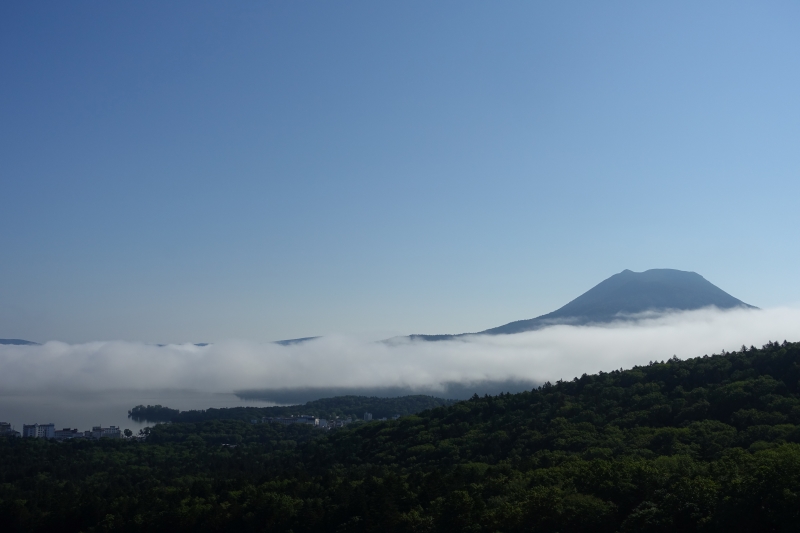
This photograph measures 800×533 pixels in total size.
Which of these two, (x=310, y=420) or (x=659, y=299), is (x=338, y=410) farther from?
(x=659, y=299)

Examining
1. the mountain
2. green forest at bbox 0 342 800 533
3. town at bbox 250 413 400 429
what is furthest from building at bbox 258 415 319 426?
the mountain

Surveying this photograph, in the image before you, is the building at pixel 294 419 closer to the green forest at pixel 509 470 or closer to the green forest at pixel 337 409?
the green forest at pixel 337 409

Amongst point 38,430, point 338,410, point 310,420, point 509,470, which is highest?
point 38,430

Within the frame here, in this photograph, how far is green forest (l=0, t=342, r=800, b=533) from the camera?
27.7 metres

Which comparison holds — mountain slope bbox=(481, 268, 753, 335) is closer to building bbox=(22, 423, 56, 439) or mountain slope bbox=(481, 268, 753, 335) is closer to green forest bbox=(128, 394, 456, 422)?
green forest bbox=(128, 394, 456, 422)

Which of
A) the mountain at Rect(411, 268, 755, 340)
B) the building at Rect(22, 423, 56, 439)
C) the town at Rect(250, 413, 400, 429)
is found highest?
the mountain at Rect(411, 268, 755, 340)

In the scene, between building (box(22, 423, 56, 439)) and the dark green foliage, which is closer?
building (box(22, 423, 56, 439))

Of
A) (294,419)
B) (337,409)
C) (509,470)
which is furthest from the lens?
(337,409)

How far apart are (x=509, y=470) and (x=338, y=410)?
108 m

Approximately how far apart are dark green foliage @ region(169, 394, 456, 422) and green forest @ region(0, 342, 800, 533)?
57901 millimetres

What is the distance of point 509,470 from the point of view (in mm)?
39375

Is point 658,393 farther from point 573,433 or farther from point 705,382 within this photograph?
point 573,433

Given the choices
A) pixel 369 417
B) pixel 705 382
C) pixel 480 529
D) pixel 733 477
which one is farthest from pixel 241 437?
pixel 733 477

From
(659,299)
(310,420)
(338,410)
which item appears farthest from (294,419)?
(659,299)
